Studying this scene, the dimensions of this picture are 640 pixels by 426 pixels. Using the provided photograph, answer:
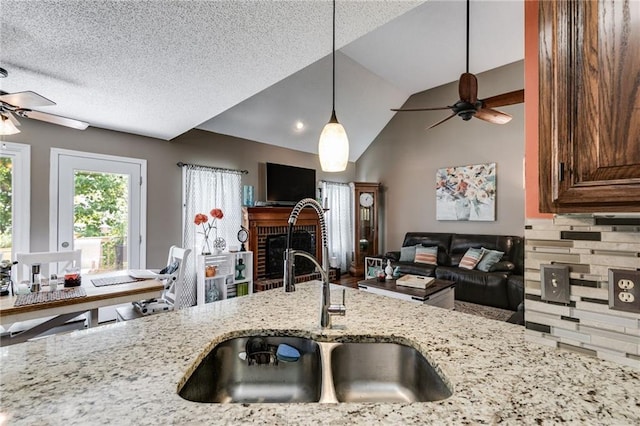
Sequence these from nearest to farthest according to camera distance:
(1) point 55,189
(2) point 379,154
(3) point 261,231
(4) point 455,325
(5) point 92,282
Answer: (4) point 455,325, (5) point 92,282, (1) point 55,189, (3) point 261,231, (2) point 379,154

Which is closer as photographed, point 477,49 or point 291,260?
point 291,260

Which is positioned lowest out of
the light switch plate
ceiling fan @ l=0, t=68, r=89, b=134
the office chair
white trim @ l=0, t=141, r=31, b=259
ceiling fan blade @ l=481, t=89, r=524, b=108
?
the office chair

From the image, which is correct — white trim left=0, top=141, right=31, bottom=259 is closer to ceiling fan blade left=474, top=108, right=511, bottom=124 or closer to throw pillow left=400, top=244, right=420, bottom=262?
ceiling fan blade left=474, top=108, right=511, bottom=124

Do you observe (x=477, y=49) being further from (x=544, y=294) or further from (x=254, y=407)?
(x=254, y=407)

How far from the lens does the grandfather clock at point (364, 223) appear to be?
240 inches

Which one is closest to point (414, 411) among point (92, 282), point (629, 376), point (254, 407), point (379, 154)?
point (254, 407)

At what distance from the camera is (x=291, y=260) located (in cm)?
118

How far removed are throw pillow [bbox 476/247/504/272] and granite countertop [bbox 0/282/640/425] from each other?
3519 millimetres

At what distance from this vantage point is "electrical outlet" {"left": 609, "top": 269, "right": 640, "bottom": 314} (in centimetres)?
80

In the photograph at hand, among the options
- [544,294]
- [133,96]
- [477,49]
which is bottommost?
[544,294]

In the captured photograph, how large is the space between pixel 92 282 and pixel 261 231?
2469 millimetres

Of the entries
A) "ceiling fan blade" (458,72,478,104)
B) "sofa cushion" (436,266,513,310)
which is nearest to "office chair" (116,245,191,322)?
"ceiling fan blade" (458,72,478,104)

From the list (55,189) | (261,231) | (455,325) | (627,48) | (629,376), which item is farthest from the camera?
(261,231)

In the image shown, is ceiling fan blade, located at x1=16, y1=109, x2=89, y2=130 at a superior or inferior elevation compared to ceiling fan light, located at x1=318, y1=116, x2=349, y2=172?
superior
